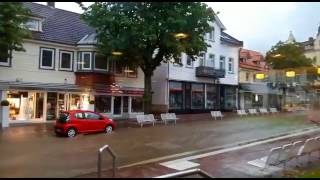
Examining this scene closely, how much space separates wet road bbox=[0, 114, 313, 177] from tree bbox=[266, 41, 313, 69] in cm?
1713

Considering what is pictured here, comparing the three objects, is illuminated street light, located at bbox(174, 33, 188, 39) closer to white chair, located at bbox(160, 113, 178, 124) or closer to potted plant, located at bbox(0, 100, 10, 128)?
white chair, located at bbox(160, 113, 178, 124)

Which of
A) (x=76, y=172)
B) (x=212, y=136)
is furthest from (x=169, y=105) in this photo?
(x=76, y=172)

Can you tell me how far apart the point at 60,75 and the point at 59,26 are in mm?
3993

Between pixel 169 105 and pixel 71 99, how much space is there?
10910 millimetres

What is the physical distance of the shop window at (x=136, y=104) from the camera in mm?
38688

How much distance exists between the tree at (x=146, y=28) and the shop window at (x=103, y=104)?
14.8 ft

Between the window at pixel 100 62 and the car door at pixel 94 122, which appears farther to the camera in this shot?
the window at pixel 100 62

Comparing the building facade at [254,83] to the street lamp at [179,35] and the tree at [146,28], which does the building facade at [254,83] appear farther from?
the street lamp at [179,35]

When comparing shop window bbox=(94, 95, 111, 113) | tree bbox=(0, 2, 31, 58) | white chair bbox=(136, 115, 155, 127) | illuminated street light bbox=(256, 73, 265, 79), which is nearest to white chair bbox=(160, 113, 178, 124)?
white chair bbox=(136, 115, 155, 127)

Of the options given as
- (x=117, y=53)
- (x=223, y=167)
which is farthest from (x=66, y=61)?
(x=223, y=167)

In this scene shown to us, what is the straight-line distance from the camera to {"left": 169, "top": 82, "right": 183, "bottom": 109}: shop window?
41.9 m

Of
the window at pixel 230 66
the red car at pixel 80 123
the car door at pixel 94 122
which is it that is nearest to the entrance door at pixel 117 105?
the red car at pixel 80 123

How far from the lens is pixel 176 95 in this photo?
42594mm

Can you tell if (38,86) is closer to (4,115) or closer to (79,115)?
(4,115)
